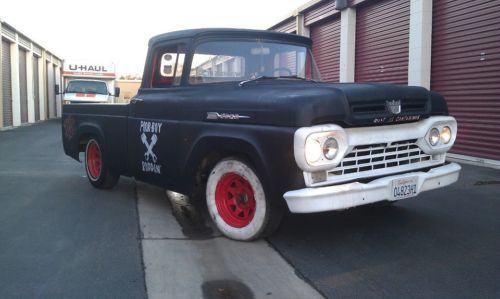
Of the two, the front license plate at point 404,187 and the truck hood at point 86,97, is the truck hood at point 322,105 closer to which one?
the front license plate at point 404,187

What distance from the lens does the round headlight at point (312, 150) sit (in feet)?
13.0

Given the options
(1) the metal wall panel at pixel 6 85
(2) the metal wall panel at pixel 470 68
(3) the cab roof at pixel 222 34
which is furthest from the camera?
(1) the metal wall panel at pixel 6 85

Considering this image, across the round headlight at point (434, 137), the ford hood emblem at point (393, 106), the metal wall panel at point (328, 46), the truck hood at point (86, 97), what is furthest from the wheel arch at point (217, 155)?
the truck hood at point (86, 97)

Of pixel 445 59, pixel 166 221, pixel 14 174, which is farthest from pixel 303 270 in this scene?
pixel 445 59

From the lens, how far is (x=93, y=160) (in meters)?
7.43

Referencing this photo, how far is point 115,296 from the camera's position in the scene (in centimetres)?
356

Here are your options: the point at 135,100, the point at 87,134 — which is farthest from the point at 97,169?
the point at 135,100

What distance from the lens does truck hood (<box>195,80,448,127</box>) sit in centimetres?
403

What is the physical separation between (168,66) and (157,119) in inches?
25.5

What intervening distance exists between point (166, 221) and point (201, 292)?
201 cm

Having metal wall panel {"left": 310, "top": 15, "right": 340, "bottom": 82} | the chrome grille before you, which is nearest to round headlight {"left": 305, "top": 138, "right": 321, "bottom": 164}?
the chrome grille

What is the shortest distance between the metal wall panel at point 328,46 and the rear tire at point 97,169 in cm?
857

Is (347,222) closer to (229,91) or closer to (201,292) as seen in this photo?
(229,91)

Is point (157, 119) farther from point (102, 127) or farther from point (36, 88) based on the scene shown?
point (36, 88)
